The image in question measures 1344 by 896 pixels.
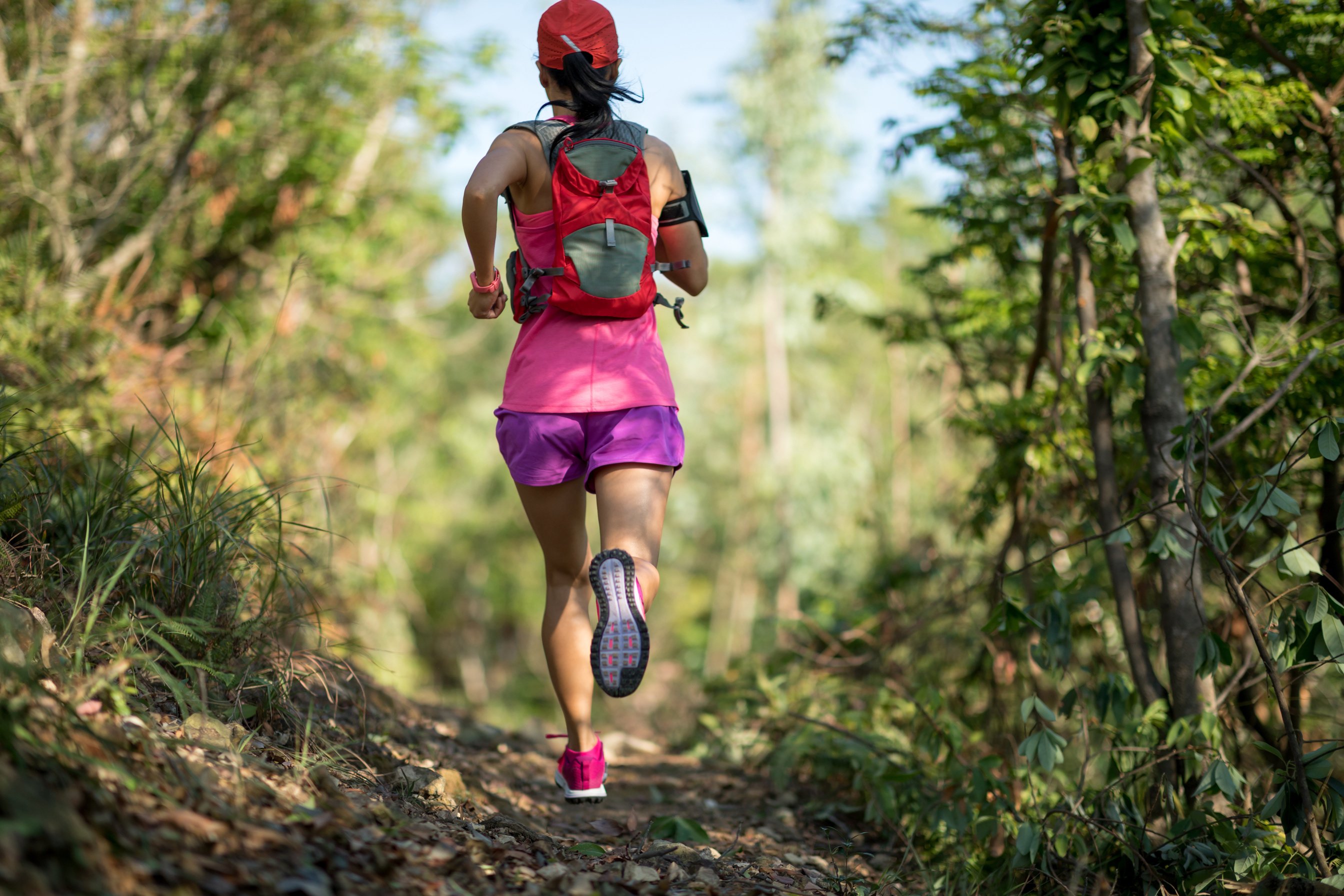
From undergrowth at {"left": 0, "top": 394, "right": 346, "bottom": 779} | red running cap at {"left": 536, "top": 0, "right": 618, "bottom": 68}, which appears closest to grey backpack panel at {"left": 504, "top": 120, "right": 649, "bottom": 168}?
red running cap at {"left": 536, "top": 0, "right": 618, "bottom": 68}

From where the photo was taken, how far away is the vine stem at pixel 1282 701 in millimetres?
2223

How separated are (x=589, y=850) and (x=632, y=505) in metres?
0.85

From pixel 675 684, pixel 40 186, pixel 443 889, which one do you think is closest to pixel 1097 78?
pixel 443 889

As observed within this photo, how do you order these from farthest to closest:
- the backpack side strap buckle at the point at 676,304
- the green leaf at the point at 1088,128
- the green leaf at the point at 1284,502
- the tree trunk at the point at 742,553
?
1. the tree trunk at the point at 742,553
2. the green leaf at the point at 1088,128
3. the backpack side strap buckle at the point at 676,304
4. the green leaf at the point at 1284,502

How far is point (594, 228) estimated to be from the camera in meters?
2.45

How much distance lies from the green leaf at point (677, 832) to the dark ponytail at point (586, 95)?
1.89m

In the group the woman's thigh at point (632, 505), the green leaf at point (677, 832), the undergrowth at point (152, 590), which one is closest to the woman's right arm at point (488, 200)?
the woman's thigh at point (632, 505)

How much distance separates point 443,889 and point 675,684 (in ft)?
35.9

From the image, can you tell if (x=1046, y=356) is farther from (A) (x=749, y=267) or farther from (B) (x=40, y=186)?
(A) (x=749, y=267)

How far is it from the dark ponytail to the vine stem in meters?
1.74

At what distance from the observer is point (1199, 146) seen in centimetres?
362

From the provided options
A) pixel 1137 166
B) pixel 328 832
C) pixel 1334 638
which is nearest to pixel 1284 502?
pixel 1334 638

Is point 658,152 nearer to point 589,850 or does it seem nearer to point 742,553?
point 589,850

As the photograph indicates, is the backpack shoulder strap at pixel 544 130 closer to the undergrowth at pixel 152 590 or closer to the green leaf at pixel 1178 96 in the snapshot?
the undergrowth at pixel 152 590
